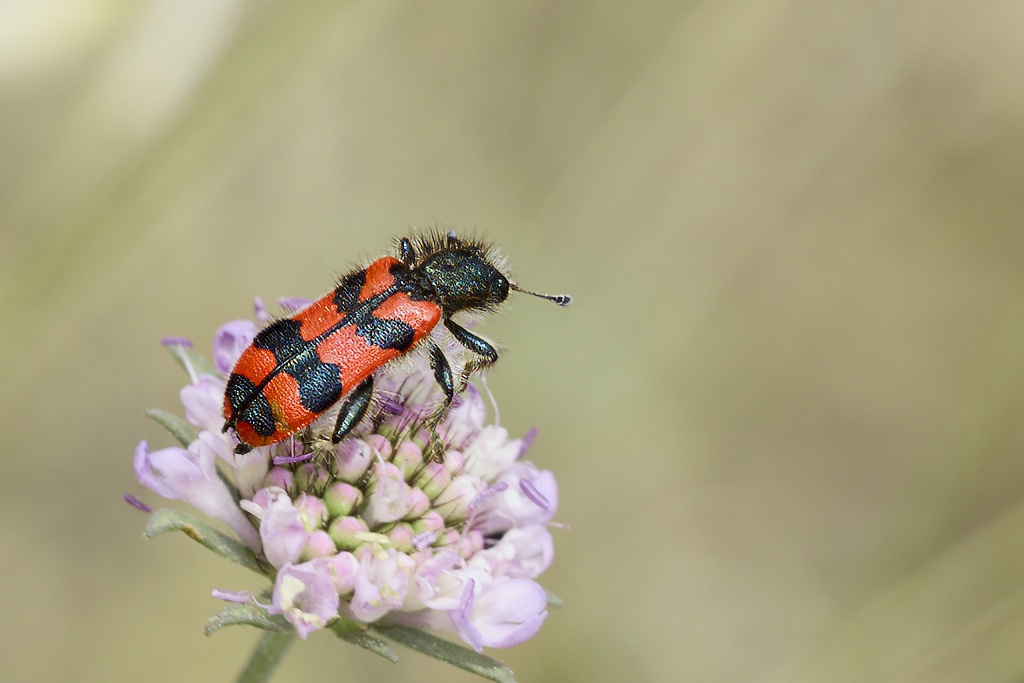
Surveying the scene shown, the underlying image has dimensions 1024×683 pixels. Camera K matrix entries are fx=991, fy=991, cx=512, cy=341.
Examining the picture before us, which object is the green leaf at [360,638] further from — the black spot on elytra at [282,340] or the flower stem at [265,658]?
the black spot on elytra at [282,340]

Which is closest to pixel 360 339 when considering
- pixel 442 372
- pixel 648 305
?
pixel 442 372

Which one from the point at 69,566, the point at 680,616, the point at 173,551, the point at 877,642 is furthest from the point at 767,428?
the point at 69,566

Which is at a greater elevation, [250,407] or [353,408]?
[353,408]

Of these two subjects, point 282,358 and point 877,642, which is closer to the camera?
point 282,358

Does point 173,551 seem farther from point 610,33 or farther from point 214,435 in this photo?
point 610,33

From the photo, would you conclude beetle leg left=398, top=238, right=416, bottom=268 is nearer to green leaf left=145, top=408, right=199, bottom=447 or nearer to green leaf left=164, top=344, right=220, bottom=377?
green leaf left=164, top=344, right=220, bottom=377

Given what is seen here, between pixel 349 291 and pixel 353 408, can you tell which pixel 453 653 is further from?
pixel 349 291
